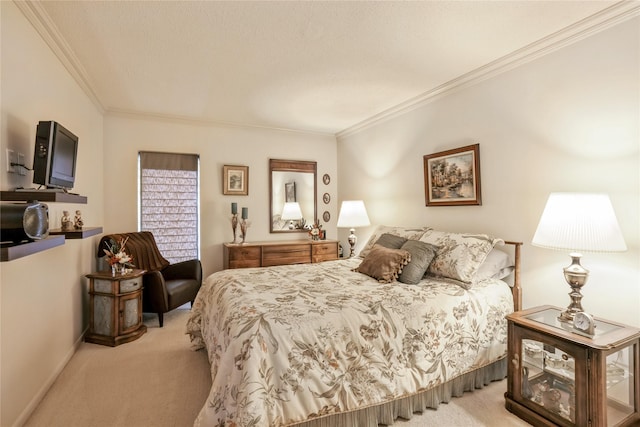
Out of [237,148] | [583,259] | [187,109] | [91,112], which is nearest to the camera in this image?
[583,259]

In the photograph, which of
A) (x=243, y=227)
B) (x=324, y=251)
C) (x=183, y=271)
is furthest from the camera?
(x=324, y=251)

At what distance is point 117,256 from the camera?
3154 mm

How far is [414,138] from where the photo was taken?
12.2 feet

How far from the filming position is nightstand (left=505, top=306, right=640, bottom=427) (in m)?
1.63

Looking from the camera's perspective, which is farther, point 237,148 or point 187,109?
point 237,148

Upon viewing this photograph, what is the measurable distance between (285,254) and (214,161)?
69.1 inches

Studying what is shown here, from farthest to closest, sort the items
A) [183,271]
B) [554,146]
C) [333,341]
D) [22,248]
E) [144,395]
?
1. [183,271]
2. [554,146]
3. [144,395]
4. [333,341]
5. [22,248]

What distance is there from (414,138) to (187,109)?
2929 mm

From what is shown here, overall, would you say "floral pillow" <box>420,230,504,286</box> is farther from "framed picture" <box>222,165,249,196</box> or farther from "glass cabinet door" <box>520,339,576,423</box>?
"framed picture" <box>222,165,249,196</box>

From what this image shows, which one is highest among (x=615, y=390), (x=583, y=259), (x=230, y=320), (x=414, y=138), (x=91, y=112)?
(x=91, y=112)

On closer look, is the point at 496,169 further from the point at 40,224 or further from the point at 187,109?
the point at 187,109

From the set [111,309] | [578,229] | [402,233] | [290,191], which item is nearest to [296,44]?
[402,233]

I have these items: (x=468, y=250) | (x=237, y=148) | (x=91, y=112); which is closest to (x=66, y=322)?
(x=91, y=112)

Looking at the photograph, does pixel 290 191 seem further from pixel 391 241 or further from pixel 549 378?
pixel 549 378
